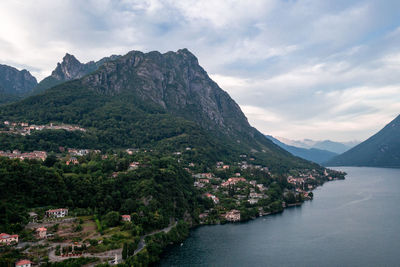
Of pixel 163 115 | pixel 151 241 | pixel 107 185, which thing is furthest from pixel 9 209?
pixel 163 115

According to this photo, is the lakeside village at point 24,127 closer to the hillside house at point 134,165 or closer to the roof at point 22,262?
the hillside house at point 134,165

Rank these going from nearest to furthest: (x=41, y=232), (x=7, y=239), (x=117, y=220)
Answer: (x=7, y=239), (x=41, y=232), (x=117, y=220)

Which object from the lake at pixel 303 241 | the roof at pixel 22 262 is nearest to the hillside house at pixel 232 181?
the lake at pixel 303 241

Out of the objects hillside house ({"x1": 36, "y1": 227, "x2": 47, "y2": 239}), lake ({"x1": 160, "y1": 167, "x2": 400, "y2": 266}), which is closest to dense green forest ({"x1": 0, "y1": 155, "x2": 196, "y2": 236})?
hillside house ({"x1": 36, "y1": 227, "x2": 47, "y2": 239})

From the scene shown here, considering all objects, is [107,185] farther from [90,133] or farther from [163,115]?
[163,115]

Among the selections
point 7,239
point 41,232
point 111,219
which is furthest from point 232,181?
point 7,239

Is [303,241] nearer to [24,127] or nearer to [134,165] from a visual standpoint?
[134,165]
